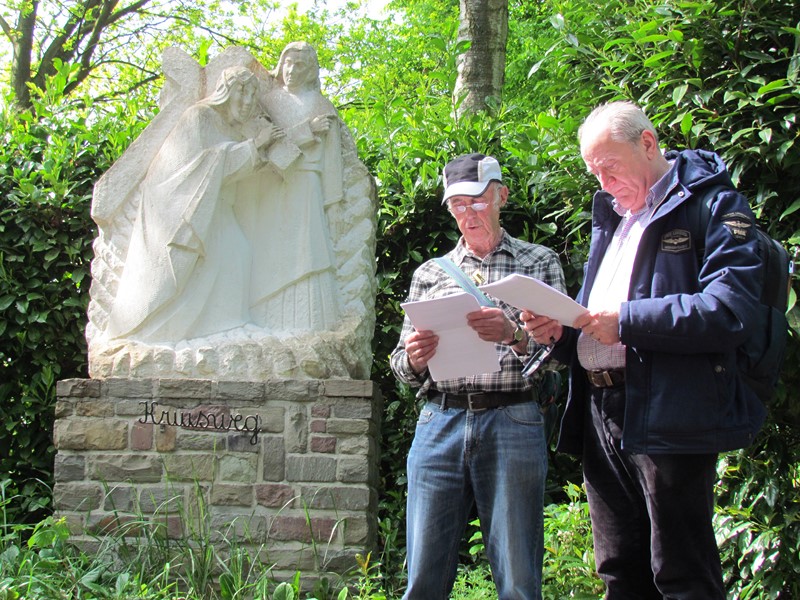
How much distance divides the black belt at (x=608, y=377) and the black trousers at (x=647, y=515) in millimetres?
18

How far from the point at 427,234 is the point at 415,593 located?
8.55ft

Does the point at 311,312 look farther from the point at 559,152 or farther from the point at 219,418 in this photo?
the point at 559,152

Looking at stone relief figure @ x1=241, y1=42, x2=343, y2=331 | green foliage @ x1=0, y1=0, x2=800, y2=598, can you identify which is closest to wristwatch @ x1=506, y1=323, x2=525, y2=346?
green foliage @ x1=0, y1=0, x2=800, y2=598

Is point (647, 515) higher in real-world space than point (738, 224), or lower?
lower

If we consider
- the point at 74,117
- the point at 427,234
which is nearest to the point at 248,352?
the point at 427,234

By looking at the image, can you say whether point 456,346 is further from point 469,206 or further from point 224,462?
point 224,462

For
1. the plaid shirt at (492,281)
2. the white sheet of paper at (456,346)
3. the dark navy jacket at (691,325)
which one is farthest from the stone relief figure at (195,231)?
the dark navy jacket at (691,325)

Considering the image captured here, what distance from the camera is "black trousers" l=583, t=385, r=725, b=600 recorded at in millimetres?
2297

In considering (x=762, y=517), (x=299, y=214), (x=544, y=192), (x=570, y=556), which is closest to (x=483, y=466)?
(x=570, y=556)

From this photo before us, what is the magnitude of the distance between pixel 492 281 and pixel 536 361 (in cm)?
37

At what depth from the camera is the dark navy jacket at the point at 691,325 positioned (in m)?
2.21

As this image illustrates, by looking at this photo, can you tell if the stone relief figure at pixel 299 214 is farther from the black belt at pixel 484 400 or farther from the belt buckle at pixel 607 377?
the belt buckle at pixel 607 377

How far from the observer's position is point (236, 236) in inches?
171

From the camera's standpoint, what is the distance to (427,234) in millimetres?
4992
